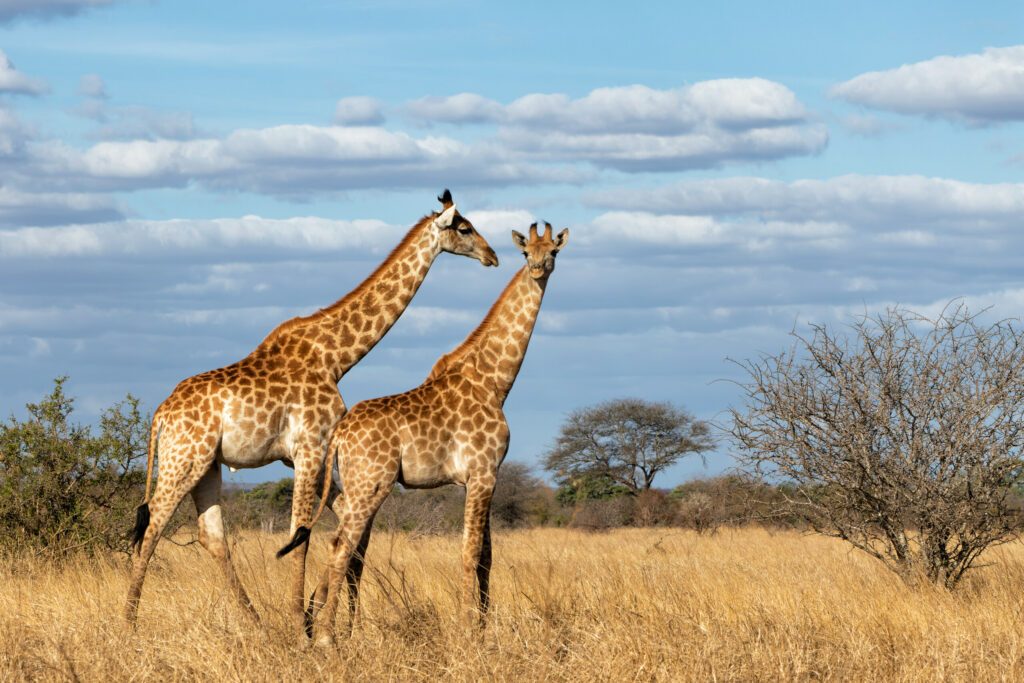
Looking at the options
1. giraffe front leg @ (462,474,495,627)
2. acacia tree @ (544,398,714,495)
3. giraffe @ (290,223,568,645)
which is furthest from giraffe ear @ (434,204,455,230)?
acacia tree @ (544,398,714,495)

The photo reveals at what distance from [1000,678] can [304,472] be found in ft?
16.3

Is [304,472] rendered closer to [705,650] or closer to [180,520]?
[705,650]

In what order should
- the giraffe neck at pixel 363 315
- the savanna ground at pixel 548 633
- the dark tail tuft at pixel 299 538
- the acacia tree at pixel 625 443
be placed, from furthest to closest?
the acacia tree at pixel 625 443 < the giraffe neck at pixel 363 315 < the dark tail tuft at pixel 299 538 < the savanna ground at pixel 548 633

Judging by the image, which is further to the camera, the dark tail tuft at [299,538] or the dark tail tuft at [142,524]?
the dark tail tuft at [142,524]

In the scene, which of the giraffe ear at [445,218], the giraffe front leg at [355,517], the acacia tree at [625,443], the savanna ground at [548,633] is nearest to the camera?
the savanna ground at [548,633]

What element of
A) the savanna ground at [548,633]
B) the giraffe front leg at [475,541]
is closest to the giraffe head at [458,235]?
the giraffe front leg at [475,541]

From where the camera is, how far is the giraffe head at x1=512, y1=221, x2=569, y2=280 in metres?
9.53

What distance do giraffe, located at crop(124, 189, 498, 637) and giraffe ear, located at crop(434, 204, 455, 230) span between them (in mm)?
1081

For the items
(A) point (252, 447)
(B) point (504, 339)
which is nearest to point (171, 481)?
(A) point (252, 447)

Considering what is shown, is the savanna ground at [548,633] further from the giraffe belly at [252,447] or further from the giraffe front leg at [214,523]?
the giraffe belly at [252,447]

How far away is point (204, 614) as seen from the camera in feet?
28.2

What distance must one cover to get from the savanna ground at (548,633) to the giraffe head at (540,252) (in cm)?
225

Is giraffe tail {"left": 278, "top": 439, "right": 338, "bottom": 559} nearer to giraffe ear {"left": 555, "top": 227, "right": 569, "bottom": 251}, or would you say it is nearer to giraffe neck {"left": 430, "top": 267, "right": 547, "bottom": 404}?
giraffe neck {"left": 430, "top": 267, "right": 547, "bottom": 404}

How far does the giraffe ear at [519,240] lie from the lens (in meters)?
9.73
